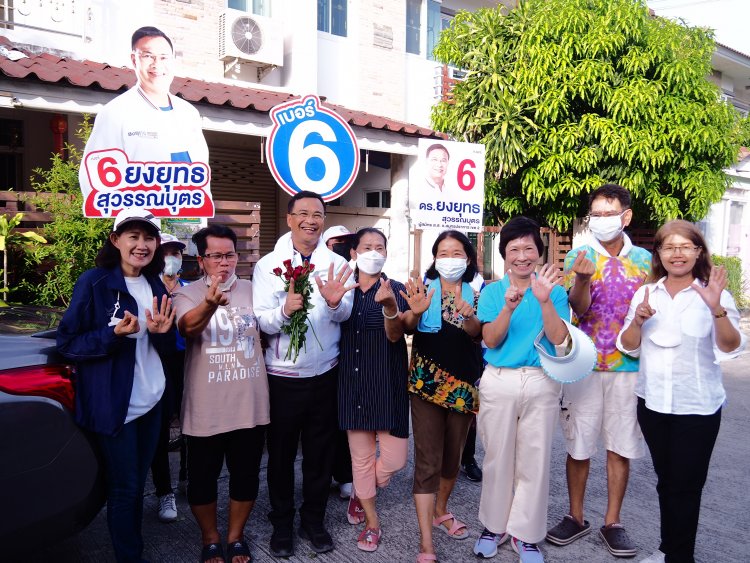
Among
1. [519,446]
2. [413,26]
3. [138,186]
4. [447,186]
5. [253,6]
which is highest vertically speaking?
[413,26]

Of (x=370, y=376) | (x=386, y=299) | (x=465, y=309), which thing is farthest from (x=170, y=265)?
(x=465, y=309)

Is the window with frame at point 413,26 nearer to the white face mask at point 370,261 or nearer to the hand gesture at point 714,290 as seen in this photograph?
the white face mask at point 370,261

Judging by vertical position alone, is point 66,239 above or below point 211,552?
above

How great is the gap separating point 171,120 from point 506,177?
21.5 feet

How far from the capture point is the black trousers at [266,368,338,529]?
3227 millimetres

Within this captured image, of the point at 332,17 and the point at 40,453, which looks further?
the point at 332,17

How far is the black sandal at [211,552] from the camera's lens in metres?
3.11

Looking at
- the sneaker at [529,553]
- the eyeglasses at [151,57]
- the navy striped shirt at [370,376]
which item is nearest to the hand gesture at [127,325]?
the navy striped shirt at [370,376]

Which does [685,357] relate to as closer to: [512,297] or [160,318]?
[512,297]

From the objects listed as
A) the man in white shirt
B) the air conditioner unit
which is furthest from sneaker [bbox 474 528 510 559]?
the air conditioner unit

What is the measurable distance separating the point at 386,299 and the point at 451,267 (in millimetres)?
457

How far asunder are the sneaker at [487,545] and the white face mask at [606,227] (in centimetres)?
174

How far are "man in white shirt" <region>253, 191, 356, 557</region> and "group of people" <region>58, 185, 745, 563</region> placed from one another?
1 cm

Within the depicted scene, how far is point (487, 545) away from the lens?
10.9 feet
